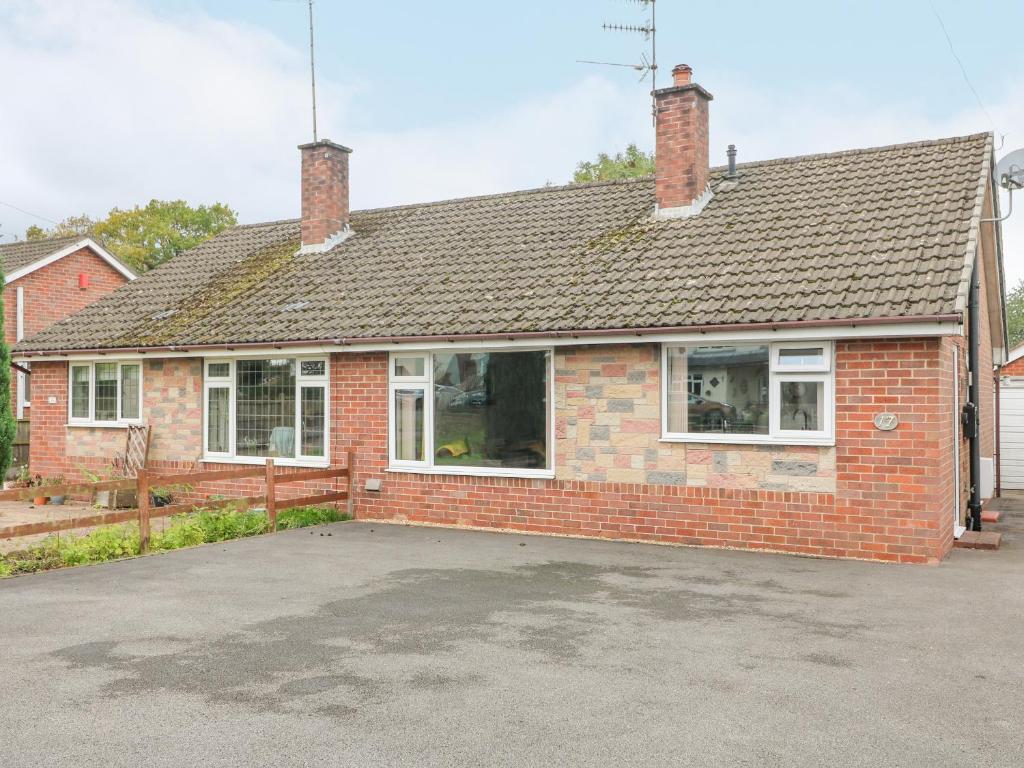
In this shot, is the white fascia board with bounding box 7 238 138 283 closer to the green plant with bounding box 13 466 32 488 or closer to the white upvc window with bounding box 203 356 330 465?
the green plant with bounding box 13 466 32 488

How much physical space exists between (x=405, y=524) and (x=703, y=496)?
4292mm

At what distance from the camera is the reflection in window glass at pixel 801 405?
1040 centimetres

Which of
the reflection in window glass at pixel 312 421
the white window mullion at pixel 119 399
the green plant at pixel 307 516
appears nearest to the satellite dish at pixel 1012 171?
the reflection in window glass at pixel 312 421

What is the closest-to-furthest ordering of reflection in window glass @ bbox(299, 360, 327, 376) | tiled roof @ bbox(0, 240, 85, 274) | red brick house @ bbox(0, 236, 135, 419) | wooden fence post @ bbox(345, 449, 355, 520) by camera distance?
wooden fence post @ bbox(345, 449, 355, 520)
reflection in window glass @ bbox(299, 360, 327, 376)
red brick house @ bbox(0, 236, 135, 419)
tiled roof @ bbox(0, 240, 85, 274)

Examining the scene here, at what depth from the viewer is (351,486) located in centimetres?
1367

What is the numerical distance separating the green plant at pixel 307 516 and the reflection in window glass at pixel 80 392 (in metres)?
5.90

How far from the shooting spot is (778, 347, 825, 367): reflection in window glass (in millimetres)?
10398

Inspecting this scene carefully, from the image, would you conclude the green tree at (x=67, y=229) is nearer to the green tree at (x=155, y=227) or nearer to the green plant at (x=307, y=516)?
the green tree at (x=155, y=227)

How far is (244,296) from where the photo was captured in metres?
16.2

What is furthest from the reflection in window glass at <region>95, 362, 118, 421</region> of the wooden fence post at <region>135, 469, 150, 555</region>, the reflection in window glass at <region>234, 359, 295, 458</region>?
the wooden fence post at <region>135, 469, 150, 555</region>

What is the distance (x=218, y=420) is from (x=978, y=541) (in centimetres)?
1100

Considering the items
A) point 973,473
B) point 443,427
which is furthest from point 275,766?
point 973,473

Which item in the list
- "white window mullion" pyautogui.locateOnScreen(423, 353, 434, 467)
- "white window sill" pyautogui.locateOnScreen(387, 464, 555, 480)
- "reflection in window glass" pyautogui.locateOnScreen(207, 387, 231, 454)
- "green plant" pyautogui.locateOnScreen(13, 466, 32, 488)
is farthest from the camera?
"green plant" pyautogui.locateOnScreen(13, 466, 32, 488)

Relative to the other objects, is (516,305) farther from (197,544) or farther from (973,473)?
(973,473)
